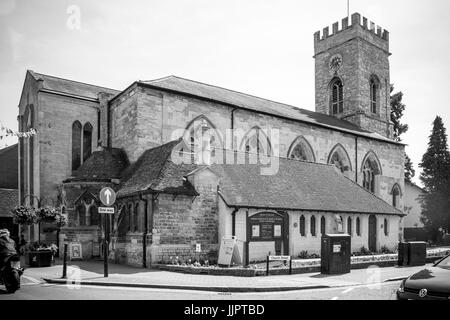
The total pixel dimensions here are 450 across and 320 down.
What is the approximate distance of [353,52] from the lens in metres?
41.8

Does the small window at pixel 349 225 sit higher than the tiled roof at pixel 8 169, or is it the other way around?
the tiled roof at pixel 8 169

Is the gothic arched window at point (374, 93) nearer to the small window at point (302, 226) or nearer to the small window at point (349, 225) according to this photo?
the small window at point (349, 225)

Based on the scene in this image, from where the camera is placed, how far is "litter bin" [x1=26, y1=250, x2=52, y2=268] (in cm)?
1677

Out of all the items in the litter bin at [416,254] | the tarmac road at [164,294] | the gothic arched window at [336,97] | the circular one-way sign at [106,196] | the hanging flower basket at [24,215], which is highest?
the gothic arched window at [336,97]

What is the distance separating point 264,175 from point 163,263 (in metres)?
8.13

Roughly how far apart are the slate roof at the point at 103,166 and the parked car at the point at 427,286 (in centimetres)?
1632

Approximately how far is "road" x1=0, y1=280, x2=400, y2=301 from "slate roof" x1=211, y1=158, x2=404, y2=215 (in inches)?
300

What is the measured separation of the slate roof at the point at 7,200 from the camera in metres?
29.9

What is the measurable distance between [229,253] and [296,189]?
7257 mm

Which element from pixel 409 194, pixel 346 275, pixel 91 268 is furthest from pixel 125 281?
pixel 409 194

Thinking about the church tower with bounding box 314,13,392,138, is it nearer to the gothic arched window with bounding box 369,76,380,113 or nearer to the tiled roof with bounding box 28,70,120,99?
the gothic arched window with bounding box 369,76,380,113

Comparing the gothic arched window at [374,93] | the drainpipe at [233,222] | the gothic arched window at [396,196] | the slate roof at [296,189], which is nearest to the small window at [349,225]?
the slate roof at [296,189]

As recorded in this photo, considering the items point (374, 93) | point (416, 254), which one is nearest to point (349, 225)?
point (416, 254)
